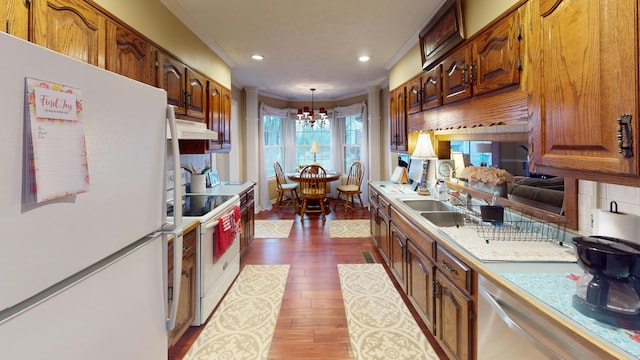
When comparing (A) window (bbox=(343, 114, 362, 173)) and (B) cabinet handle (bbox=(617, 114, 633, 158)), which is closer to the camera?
(B) cabinet handle (bbox=(617, 114, 633, 158))

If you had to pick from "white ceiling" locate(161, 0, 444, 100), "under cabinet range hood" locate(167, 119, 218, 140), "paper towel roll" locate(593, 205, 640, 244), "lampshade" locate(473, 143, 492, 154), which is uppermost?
"white ceiling" locate(161, 0, 444, 100)

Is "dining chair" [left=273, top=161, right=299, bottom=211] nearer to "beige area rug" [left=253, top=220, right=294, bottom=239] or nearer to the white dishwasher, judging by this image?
"beige area rug" [left=253, top=220, right=294, bottom=239]

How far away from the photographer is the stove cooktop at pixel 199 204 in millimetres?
2307

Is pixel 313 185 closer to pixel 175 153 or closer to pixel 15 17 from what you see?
pixel 175 153

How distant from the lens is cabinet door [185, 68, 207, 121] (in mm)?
2750

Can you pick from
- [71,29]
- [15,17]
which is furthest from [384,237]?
[15,17]

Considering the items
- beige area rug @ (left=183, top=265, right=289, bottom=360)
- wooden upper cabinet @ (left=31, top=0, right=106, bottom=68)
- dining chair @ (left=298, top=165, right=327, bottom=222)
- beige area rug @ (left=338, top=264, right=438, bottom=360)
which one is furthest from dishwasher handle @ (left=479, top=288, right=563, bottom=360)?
Result: dining chair @ (left=298, top=165, right=327, bottom=222)

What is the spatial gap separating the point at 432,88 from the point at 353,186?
3795 millimetres

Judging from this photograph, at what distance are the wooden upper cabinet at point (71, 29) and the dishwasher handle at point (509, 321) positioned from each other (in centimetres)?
222

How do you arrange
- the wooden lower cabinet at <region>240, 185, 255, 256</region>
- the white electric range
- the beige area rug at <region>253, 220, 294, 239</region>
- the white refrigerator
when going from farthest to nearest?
the beige area rug at <region>253, 220, 294, 239</region> < the wooden lower cabinet at <region>240, 185, 255, 256</region> < the white electric range < the white refrigerator

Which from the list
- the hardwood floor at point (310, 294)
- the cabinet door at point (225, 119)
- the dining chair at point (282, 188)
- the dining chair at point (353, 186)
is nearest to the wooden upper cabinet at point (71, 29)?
the hardwood floor at point (310, 294)

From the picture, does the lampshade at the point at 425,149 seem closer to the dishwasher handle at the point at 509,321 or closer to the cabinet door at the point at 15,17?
the dishwasher handle at the point at 509,321

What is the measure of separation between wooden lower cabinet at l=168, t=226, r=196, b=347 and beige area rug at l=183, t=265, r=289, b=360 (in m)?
0.17

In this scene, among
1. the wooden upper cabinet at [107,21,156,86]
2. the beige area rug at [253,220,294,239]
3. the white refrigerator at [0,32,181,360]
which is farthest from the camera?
the beige area rug at [253,220,294,239]
